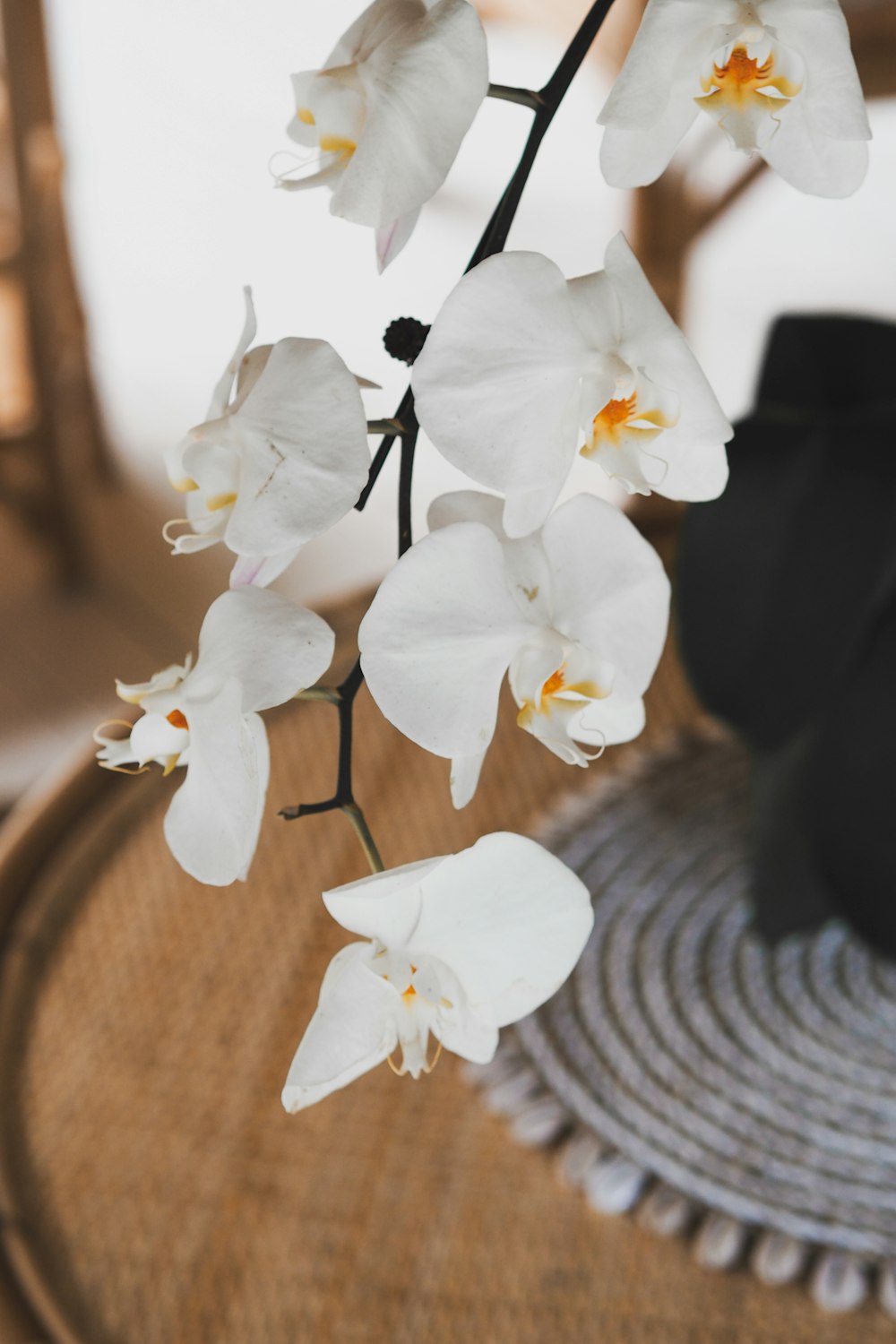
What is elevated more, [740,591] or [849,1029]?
[740,591]

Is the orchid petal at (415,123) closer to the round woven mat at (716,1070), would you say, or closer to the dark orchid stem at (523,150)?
the dark orchid stem at (523,150)

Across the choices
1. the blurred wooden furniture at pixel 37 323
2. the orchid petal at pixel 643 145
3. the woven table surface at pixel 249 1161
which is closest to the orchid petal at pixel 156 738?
the orchid petal at pixel 643 145

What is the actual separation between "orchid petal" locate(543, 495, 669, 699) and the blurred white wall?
132cm

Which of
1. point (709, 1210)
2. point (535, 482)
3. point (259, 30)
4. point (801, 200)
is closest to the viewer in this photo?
point (535, 482)

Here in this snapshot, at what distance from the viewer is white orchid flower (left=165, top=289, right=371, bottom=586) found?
184mm

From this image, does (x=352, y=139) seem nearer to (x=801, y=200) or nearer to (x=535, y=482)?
(x=535, y=482)

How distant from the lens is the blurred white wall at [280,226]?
1.61 metres

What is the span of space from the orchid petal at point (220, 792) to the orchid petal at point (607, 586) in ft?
0.16

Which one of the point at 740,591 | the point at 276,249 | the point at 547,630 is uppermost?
the point at 547,630

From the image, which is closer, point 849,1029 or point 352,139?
point 352,139

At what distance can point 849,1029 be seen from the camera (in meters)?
0.49

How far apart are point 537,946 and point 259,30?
5.32ft

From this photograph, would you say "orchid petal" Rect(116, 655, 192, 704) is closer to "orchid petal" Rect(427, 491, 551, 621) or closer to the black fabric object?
"orchid petal" Rect(427, 491, 551, 621)

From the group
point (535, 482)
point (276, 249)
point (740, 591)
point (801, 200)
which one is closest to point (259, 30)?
point (276, 249)
